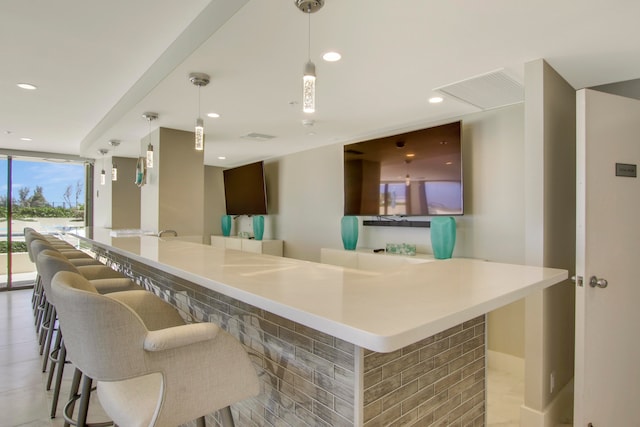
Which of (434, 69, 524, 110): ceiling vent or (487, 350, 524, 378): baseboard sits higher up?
(434, 69, 524, 110): ceiling vent

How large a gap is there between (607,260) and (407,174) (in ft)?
6.95

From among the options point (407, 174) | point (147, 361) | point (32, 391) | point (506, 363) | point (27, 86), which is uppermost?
point (27, 86)

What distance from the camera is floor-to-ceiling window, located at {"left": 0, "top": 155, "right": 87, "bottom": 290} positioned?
6.06 m

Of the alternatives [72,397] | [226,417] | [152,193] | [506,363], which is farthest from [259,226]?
[226,417]

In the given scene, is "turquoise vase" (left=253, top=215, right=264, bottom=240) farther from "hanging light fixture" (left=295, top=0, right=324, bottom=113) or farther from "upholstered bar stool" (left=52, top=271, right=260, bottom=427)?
"upholstered bar stool" (left=52, top=271, right=260, bottom=427)

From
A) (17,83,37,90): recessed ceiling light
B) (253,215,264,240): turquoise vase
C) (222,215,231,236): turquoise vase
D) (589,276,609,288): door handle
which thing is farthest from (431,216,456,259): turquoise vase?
→ (222,215,231,236): turquoise vase

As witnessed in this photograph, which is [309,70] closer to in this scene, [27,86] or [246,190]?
[27,86]

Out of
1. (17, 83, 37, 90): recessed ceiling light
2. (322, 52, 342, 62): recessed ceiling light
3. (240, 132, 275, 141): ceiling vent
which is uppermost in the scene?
(17, 83, 37, 90): recessed ceiling light

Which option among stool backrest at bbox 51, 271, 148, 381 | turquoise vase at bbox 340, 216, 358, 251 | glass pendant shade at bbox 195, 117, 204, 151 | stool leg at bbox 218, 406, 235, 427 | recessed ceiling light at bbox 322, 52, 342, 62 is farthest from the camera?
turquoise vase at bbox 340, 216, 358, 251

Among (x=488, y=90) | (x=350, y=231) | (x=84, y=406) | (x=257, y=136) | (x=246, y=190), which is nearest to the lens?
(x=84, y=406)

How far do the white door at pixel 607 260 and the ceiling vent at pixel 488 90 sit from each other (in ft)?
2.38

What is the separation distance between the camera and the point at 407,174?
3.87 m

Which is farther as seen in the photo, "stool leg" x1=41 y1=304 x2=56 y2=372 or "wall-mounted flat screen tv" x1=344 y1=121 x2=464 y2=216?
"wall-mounted flat screen tv" x1=344 y1=121 x2=464 y2=216

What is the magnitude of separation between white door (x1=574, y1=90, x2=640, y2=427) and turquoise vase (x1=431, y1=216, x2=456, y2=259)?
140 cm
